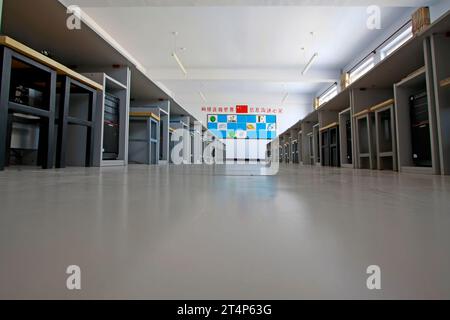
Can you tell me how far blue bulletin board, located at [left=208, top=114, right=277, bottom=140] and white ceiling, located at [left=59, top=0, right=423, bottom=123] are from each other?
394 cm

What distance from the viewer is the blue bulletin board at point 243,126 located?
12.4 meters

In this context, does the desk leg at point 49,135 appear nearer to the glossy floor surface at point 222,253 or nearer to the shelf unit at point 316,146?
the glossy floor surface at point 222,253

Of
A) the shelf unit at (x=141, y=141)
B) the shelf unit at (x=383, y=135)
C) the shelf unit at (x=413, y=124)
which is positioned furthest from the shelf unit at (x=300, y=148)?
the shelf unit at (x=413, y=124)

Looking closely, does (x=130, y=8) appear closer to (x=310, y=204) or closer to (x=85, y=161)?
(x=85, y=161)

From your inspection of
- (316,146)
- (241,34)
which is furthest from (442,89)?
(241,34)

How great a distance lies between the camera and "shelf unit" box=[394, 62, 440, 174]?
2.25 m

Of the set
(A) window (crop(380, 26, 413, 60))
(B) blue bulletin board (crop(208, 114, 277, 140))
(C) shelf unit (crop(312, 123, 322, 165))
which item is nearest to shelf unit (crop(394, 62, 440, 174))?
(C) shelf unit (crop(312, 123, 322, 165))

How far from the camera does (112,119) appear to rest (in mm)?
3008

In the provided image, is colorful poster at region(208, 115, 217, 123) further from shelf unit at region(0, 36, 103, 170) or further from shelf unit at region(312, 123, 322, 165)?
shelf unit at region(0, 36, 103, 170)

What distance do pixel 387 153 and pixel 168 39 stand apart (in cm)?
578

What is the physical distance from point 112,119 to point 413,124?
3.11 meters

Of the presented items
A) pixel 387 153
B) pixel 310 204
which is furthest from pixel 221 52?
pixel 310 204

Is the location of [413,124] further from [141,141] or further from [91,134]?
[141,141]
